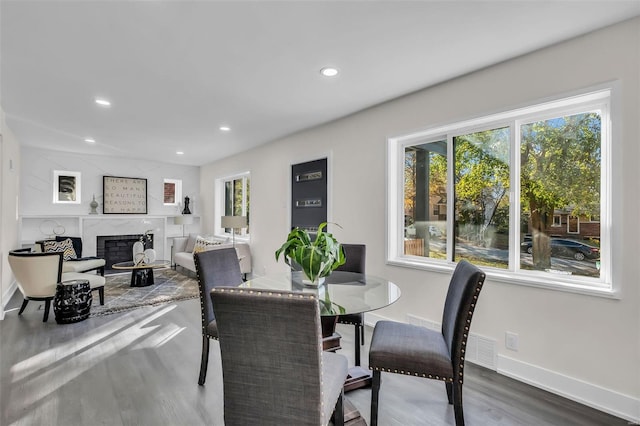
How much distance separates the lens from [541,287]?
7.66 ft

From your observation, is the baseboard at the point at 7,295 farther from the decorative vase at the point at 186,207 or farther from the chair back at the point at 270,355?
the chair back at the point at 270,355

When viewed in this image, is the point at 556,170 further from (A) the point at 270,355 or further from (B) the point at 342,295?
(A) the point at 270,355

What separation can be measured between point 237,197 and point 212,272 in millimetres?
4373

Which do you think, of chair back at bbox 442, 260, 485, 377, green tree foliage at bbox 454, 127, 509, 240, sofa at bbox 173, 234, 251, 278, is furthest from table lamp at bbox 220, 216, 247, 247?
chair back at bbox 442, 260, 485, 377

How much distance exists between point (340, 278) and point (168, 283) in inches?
163

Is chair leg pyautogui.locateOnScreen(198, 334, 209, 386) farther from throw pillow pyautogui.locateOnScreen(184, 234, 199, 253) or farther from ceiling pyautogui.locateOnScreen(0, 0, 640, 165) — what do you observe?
throw pillow pyautogui.locateOnScreen(184, 234, 199, 253)

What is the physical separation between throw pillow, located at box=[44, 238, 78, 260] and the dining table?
4.49 m

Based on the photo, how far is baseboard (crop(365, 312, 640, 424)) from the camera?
6.41 ft

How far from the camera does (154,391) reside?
224 cm

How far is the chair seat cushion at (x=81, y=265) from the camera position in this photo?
15.9ft

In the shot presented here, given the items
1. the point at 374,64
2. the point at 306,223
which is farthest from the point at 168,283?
the point at 374,64

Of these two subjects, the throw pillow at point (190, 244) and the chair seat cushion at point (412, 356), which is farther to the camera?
the throw pillow at point (190, 244)

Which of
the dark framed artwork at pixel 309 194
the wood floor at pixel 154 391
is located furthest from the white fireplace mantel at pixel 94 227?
the dark framed artwork at pixel 309 194

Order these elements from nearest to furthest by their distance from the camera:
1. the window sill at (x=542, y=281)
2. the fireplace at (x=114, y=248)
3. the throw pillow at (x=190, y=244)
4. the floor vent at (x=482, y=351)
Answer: the window sill at (x=542, y=281)
the floor vent at (x=482, y=351)
the fireplace at (x=114, y=248)
the throw pillow at (x=190, y=244)
